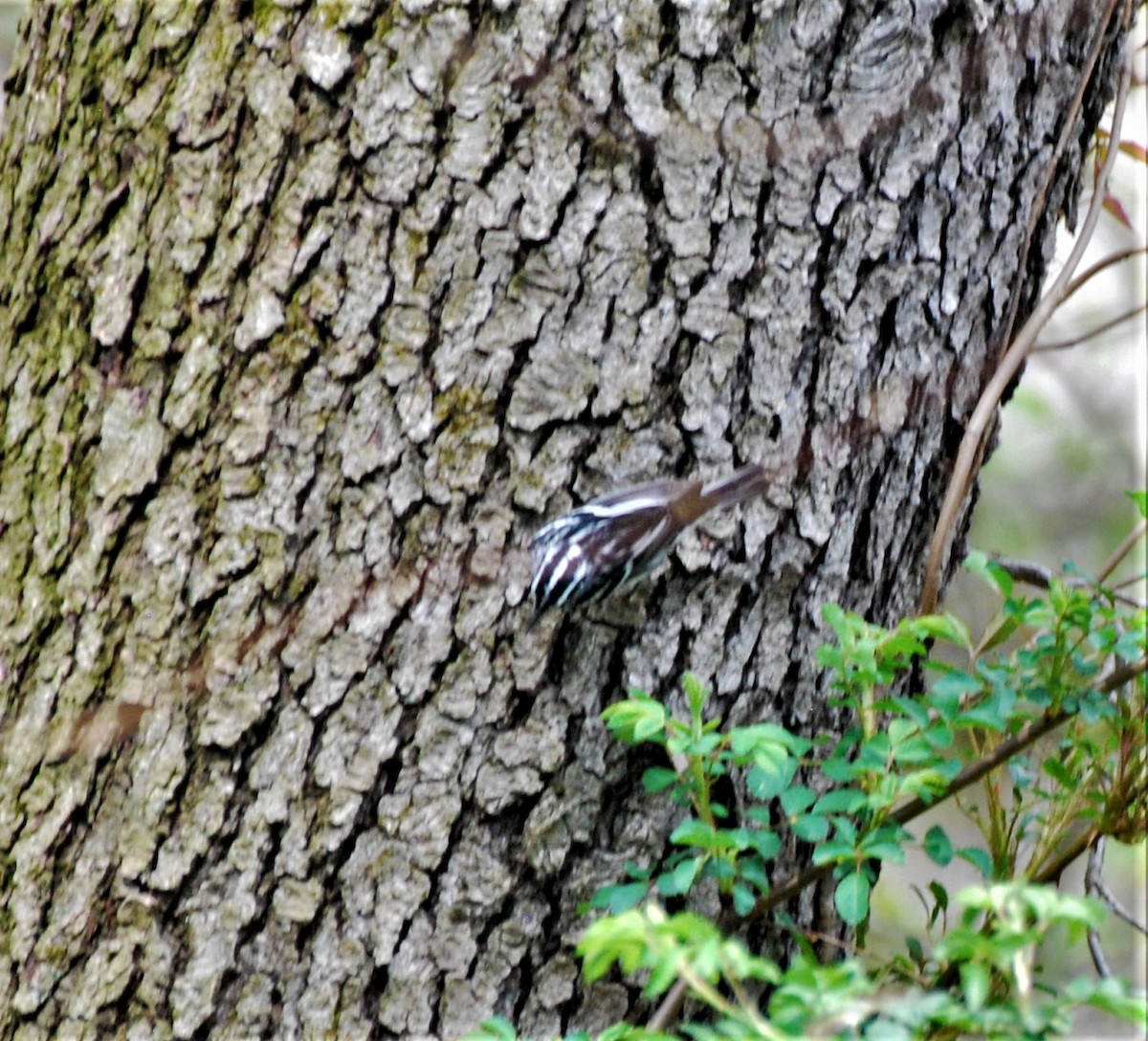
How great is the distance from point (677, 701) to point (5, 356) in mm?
943

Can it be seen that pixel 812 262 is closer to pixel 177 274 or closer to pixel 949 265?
pixel 949 265

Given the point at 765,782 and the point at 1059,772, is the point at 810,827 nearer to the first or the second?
the point at 765,782

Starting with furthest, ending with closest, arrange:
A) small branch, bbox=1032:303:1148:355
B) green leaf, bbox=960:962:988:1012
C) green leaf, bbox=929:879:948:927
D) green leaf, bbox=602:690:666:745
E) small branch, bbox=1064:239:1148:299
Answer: small branch, bbox=1032:303:1148:355, small branch, bbox=1064:239:1148:299, green leaf, bbox=929:879:948:927, green leaf, bbox=602:690:666:745, green leaf, bbox=960:962:988:1012

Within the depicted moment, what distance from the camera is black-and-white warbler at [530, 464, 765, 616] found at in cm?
123

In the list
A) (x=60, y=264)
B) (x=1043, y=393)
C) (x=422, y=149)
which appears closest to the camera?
(x=422, y=149)

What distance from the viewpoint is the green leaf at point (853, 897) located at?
116 centimetres

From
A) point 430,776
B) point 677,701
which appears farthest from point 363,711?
point 677,701

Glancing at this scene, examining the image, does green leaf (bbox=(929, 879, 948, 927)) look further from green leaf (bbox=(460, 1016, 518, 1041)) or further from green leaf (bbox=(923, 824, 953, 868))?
green leaf (bbox=(460, 1016, 518, 1041))

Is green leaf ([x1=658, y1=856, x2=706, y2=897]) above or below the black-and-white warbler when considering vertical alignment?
below

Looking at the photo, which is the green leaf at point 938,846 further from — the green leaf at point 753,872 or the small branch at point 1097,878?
the small branch at point 1097,878

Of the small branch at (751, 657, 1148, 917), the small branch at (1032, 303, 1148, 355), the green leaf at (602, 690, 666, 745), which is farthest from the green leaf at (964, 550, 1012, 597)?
the small branch at (1032, 303, 1148, 355)

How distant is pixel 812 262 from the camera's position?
133 centimetres

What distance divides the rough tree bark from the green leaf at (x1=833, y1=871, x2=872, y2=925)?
230 mm

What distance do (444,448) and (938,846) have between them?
2.18ft
